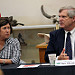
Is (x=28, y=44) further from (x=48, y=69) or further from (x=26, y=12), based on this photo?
(x=48, y=69)

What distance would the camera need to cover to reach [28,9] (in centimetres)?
470

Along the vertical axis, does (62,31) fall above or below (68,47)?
above

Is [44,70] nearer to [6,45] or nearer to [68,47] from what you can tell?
[68,47]

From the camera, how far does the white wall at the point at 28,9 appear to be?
4598 mm

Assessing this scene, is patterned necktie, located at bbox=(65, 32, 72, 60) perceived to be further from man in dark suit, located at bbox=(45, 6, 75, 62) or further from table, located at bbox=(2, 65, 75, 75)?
table, located at bbox=(2, 65, 75, 75)

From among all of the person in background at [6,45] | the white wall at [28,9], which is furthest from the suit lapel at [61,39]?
the white wall at [28,9]

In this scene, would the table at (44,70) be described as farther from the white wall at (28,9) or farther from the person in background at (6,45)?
the white wall at (28,9)

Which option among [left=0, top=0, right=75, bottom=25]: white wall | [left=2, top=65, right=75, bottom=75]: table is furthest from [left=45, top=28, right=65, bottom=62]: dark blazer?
[left=0, top=0, right=75, bottom=25]: white wall

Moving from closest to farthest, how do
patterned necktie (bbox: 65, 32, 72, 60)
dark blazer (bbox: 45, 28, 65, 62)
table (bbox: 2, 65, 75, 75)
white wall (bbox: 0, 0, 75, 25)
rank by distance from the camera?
table (bbox: 2, 65, 75, 75), patterned necktie (bbox: 65, 32, 72, 60), dark blazer (bbox: 45, 28, 65, 62), white wall (bbox: 0, 0, 75, 25)

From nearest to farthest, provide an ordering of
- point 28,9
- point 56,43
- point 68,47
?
1. point 68,47
2. point 56,43
3. point 28,9

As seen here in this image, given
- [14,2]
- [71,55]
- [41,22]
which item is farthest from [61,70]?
[14,2]

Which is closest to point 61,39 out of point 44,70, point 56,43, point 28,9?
point 56,43

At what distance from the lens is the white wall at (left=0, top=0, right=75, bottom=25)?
15.1 feet

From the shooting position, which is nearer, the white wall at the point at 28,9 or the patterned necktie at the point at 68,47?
the patterned necktie at the point at 68,47
